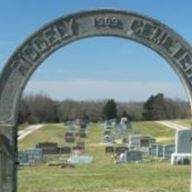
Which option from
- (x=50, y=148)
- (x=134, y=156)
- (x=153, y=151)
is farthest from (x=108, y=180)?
(x=50, y=148)

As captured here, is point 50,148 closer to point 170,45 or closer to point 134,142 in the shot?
point 134,142

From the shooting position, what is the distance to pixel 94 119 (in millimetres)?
75312

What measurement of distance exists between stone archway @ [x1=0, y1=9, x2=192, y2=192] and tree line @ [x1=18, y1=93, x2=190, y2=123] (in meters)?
53.2

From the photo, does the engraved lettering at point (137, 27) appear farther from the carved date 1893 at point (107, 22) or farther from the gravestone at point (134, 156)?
the gravestone at point (134, 156)

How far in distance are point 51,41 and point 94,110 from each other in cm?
7085

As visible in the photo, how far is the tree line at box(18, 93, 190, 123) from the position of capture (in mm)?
69312

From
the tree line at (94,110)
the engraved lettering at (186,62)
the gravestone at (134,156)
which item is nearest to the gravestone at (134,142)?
the gravestone at (134,156)

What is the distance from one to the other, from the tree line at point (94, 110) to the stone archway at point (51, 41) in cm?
5324

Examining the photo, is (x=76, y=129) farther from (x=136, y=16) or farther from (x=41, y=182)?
(x=136, y=16)

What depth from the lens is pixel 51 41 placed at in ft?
31.6

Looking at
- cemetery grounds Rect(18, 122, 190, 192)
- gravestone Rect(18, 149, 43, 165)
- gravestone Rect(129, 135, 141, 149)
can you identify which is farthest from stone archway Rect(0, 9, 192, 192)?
gravestone Rect(129, 135, 141, 149)

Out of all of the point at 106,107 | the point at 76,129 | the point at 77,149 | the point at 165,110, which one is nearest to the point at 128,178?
the point at 77,149

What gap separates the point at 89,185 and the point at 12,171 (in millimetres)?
6155

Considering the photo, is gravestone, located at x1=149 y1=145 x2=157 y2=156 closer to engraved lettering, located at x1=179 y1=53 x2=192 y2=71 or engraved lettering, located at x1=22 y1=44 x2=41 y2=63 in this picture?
engraved lettering, located at x1=179 y1=53 x2=192 y2=71
